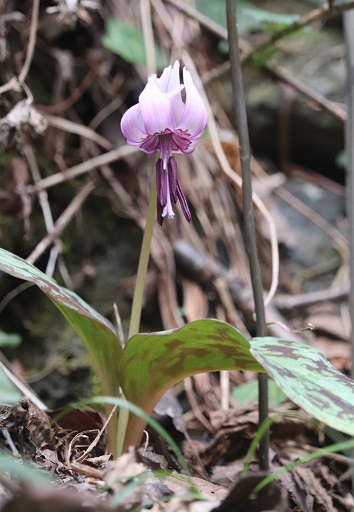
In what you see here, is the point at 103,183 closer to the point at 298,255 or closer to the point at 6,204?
the point at 6,204

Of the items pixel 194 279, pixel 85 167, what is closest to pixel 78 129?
pixel 85 167

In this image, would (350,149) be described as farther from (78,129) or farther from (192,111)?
(78,129)

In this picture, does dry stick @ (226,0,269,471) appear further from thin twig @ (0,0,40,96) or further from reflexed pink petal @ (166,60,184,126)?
thin twig @ (0,0,40,96)

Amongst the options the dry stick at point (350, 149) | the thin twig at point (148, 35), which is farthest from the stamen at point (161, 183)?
the thin twig at point (148, 35)

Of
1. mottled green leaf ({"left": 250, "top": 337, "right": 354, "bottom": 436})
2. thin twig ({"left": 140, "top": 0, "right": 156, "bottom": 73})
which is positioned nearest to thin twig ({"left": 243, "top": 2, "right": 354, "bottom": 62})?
thin twig ({"left": 140, "top": 0, "right": 156, "bottom": 73})

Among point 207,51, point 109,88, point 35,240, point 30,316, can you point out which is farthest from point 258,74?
point 30,316

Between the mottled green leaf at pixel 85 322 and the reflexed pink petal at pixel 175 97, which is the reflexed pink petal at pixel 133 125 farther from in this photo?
the mottled green leaf at pixel 85 322
